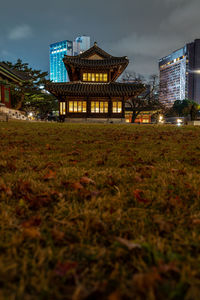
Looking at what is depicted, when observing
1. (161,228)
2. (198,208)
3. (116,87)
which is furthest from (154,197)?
(116,87)

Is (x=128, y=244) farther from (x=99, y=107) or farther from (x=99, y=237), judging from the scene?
(x=99, y=107)

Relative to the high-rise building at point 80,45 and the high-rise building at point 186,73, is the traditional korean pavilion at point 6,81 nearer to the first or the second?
the high-rise building at point 186,73

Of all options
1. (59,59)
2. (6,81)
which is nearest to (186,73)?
(59,59)

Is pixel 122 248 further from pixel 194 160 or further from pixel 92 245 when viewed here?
pixel 194 160

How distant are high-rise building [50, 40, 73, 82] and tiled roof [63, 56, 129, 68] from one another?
139 m

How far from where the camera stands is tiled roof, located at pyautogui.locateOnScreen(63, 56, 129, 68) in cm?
2023

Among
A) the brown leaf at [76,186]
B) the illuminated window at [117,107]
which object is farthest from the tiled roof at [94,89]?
the brown leaf at [76,186]

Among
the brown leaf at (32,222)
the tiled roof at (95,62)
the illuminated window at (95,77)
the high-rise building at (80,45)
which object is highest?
the high-rise building at (80,45)

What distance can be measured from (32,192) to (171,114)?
191 ft

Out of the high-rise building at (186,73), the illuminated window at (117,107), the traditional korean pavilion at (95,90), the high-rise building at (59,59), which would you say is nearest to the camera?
the traditional korean pavilion at (95,90)

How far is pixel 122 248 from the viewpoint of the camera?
88 centimetres

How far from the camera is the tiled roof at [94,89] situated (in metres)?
19.8

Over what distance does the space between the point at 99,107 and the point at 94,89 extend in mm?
2460

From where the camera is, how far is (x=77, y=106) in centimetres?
2209
